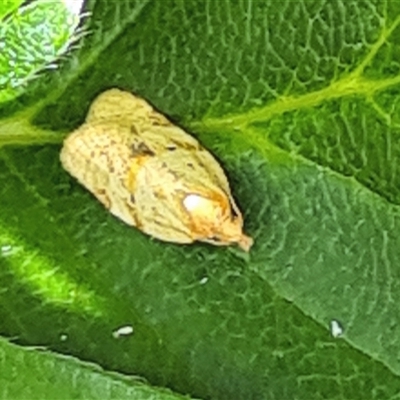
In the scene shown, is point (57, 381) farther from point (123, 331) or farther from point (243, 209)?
point (243, 209)

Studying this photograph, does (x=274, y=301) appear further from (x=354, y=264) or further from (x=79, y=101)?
(x=79, y=101)

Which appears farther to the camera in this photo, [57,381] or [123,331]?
[123,331]

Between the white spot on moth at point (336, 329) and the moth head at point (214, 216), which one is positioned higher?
the moth head at point (214, 216)

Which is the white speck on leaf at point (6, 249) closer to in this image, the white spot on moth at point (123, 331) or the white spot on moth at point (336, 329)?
the white spot on moth at point (123, 331)

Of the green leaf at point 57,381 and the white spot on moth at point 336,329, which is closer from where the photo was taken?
the green leaf at point 57,381

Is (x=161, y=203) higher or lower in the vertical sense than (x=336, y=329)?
higher

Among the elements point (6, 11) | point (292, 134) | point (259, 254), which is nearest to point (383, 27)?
point (292, 134)

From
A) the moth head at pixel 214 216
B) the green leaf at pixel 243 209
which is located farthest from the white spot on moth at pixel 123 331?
the moth head at pixel 214 216

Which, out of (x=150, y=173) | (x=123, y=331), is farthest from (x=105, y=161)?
(x=123, y=331)
